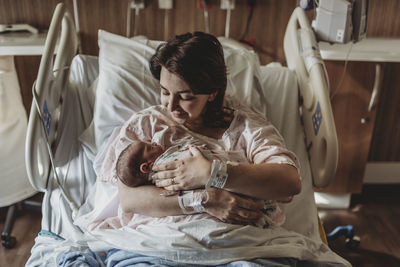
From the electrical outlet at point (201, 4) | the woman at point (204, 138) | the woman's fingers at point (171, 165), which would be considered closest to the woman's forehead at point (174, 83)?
the woman at point (204, 138)

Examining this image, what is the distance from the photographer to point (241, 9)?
2629mm

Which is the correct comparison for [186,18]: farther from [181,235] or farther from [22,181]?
[181,235]

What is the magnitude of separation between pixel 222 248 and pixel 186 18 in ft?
5.90

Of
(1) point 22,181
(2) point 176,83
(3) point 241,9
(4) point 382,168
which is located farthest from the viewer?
(4) point 382,168

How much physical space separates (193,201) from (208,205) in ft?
0.16

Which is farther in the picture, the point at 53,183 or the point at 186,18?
the point at 186,18

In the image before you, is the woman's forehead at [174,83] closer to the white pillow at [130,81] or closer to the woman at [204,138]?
the woman at [204,138]

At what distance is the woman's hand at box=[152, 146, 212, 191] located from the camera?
1270mm

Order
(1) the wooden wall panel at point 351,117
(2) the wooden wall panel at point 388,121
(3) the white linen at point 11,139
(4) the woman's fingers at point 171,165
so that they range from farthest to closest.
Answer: (2) the wooden wall panel at point 388,121
(1) the wooden wall panel at point 351,117
(3) the white linen at point 11,139
(4) the woman's fingers at point 171,165

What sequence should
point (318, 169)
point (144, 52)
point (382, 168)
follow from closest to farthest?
point (318, 169) < point (144, 52) < point (382, 168)

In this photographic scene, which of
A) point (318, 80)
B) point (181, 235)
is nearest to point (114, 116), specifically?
point (181, 235)

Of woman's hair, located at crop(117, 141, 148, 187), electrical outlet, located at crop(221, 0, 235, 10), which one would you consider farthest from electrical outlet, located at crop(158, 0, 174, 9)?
woman's hair, located at crop(117, 141, 148, 187)

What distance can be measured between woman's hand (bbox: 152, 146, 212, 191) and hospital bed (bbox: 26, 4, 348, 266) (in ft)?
1.35

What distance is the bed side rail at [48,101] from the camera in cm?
145
